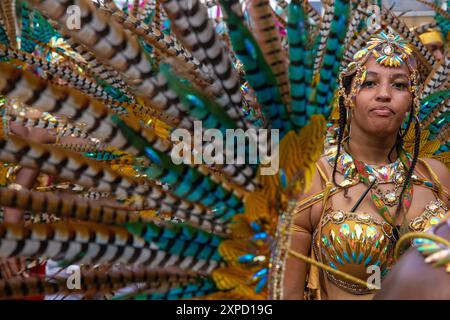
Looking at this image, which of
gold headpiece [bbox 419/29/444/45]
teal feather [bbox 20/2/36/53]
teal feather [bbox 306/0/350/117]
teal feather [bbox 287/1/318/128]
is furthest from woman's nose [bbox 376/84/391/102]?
teal feather [bbox 20/2/36/53]

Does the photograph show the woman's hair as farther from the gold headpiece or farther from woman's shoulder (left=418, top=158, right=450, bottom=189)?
the gold headpiece

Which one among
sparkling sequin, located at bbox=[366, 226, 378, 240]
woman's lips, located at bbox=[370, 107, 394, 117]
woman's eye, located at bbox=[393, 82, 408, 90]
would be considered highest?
woman's eye, located at bbox=[393, 82, 408, 90]

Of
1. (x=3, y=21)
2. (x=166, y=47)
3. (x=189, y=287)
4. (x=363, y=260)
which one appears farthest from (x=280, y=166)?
(x=3, y=21)

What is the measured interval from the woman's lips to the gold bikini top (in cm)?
36

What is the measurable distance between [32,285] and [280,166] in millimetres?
594

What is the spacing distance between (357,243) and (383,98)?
1.67 ft

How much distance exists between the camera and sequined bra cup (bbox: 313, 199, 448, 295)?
204cm

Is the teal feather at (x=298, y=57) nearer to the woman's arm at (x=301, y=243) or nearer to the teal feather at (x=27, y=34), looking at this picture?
the woman's arm at (x=301, y=243)

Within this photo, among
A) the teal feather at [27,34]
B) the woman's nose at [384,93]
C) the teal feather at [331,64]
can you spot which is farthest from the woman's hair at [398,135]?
the teal feather at [27,34]

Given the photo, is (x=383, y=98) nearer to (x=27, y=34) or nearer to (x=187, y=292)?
(x=187, y=292)

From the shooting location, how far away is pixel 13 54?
102 inches

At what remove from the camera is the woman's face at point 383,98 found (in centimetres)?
210

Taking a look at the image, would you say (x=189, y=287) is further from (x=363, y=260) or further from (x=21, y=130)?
(x=21, y=130)

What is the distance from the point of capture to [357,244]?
2.05m
